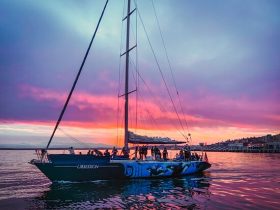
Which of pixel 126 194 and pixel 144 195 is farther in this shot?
pixel 126 194

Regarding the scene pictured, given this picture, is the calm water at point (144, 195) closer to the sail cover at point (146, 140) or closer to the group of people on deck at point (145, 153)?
the group of people on deck at point (145, 153)

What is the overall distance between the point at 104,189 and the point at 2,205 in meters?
8.52

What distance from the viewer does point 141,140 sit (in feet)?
112

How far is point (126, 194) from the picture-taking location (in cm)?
2586

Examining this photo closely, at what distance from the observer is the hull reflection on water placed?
72.9 feet

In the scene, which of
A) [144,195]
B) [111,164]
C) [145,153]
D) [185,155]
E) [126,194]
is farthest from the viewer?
[185,155]

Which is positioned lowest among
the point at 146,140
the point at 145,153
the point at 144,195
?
the point at 144,195

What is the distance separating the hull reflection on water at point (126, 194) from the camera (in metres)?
22.2

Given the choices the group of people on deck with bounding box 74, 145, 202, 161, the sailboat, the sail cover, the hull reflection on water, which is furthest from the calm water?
the sail cover

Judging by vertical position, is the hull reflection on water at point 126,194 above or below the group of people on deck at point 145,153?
below

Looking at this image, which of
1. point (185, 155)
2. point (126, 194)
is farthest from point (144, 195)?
point (185, 155)

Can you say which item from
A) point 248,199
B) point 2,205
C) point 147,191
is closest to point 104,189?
point 147,191

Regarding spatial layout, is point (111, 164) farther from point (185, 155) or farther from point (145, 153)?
point (185, 155)

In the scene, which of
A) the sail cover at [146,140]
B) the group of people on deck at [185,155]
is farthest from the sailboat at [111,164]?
the group of people on deck at [185,155]
